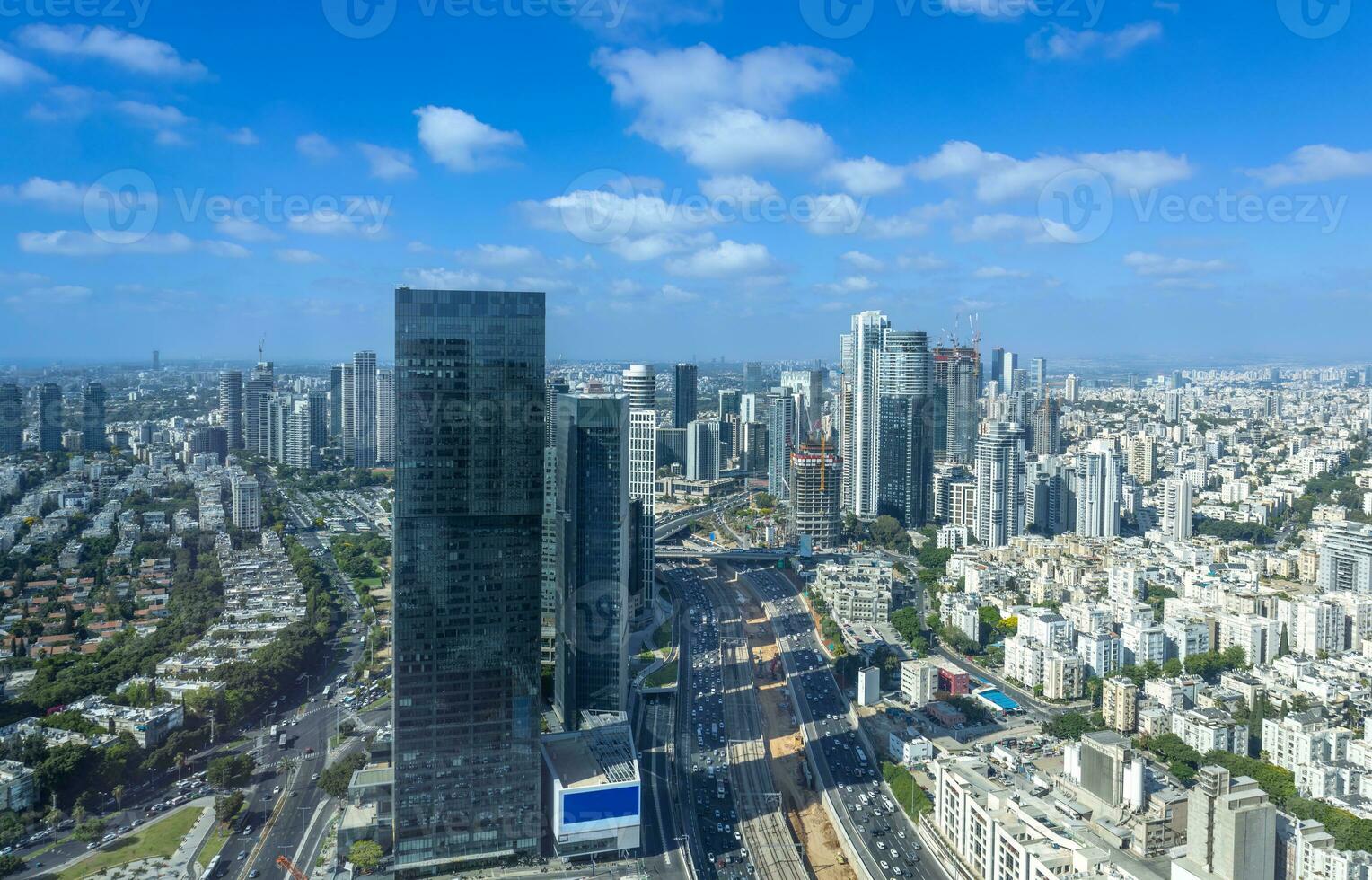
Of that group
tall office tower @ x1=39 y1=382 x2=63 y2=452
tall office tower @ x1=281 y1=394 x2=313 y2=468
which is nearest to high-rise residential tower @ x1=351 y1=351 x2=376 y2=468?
tall office tower @ x1=281 y1=394 x2=313 y2=468

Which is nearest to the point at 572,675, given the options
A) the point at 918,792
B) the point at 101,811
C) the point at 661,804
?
the point at 661,804

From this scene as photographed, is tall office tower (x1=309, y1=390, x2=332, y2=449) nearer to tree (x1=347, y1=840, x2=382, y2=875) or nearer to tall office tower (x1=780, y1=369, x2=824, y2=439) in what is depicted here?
tall office tower (x1=780, y1=369, x2=824, y2=439)

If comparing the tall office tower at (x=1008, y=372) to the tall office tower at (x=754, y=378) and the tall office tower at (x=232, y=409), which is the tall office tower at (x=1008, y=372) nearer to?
the tall office tower at (x=754, y=378)

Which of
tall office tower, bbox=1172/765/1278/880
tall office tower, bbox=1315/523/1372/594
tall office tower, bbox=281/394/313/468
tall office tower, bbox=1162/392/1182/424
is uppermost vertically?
tall office tower, bbox=1162/392/1182/424

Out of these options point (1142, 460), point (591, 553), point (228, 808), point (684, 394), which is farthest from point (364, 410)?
Result: point (1142, 460)

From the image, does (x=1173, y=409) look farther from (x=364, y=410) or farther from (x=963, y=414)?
(x=364, y=410)

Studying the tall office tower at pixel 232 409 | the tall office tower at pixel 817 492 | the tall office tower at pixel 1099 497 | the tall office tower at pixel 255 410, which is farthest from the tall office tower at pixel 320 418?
the tall office tower at pixel 1099 497
